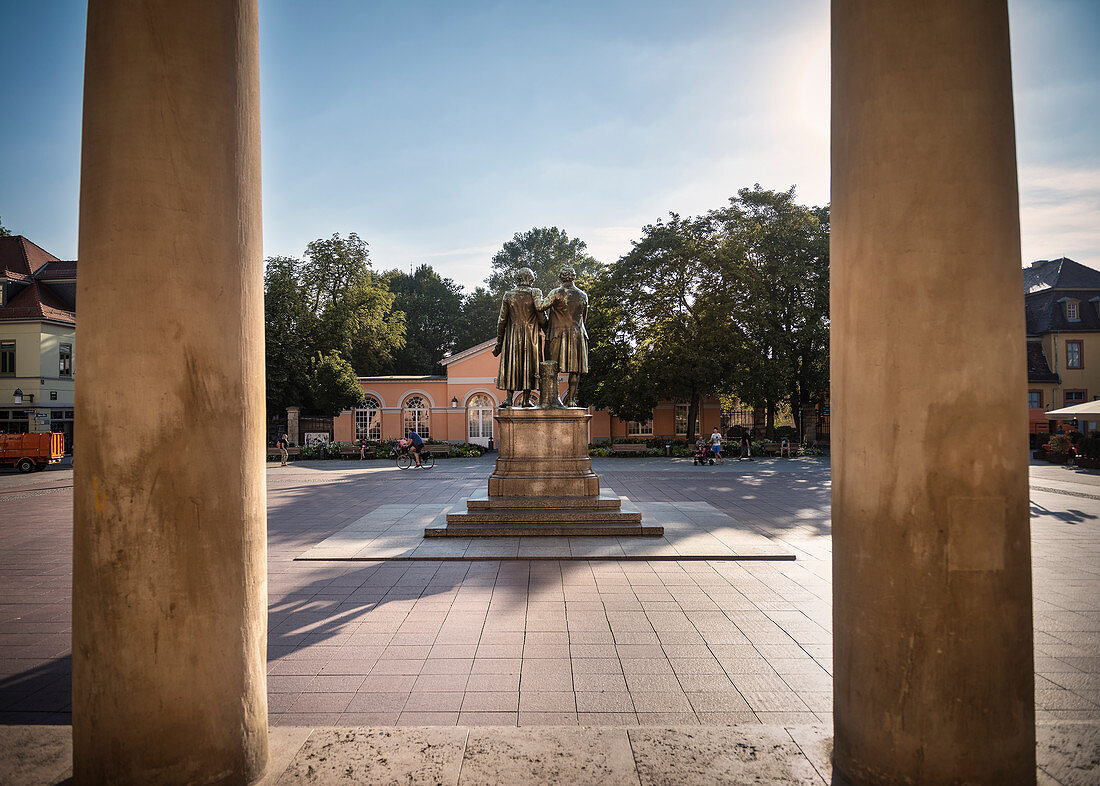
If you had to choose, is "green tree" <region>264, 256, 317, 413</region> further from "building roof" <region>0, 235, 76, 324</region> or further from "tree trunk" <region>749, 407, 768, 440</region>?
"tree trunk" <region>749, 407, 768, 440</region>

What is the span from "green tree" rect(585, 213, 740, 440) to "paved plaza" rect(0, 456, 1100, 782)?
70.8ft

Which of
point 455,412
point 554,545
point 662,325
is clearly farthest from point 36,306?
point 554,545

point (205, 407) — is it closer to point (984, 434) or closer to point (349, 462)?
point (984, 434)

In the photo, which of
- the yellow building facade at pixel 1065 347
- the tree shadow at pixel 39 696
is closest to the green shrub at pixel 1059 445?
the yellow building facade at pixel 1065 347

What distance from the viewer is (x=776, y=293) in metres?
32.4

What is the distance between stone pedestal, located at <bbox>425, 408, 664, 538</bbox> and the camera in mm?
8508

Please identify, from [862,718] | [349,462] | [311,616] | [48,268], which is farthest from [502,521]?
[48,268]

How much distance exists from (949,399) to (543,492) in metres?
7.43

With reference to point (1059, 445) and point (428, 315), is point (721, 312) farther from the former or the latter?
point (428, 315)

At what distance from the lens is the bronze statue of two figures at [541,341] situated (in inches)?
400

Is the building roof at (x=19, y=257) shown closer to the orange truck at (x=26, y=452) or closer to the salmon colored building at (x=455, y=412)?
the orange truck at (x=26, y=452)

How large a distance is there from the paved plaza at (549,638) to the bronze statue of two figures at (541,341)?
366 centimetres

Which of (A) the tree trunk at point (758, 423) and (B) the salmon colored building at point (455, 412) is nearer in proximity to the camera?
(A) the tree trunk at point (758, 423)

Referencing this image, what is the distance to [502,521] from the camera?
866 cm
